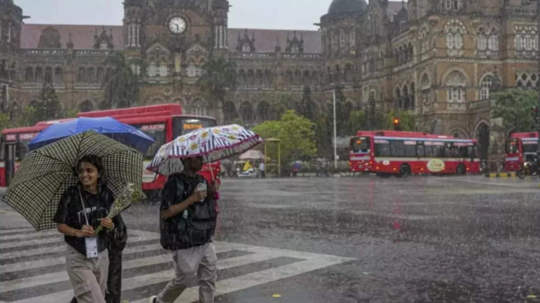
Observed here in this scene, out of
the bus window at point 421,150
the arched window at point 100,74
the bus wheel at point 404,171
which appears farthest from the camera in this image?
the arched window at point 100,74

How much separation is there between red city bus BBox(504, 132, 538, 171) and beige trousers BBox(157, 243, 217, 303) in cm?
4099

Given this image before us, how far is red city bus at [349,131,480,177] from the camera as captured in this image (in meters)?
39.7

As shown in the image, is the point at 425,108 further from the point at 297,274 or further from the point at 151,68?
the point at 297,274

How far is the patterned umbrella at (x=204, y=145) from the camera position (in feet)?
18.8

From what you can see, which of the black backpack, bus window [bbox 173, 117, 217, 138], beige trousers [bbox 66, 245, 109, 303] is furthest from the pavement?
bus window [bbox 173, 117, 217, 138]

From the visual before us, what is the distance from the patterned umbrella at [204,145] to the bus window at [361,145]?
33.7 m

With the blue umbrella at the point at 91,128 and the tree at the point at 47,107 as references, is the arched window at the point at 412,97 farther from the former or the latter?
the blue umbrella at the point at 91,128

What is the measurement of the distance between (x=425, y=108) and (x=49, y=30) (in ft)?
166

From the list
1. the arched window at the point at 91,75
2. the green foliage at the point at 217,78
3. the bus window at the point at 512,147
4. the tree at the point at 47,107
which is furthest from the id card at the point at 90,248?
the arched window at the point at 91,75

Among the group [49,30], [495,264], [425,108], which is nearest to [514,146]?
[425,108]

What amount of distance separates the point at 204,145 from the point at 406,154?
119 feet

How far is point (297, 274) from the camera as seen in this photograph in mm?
8281

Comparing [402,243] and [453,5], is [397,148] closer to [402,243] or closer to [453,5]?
[453,5]

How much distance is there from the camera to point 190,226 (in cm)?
562
